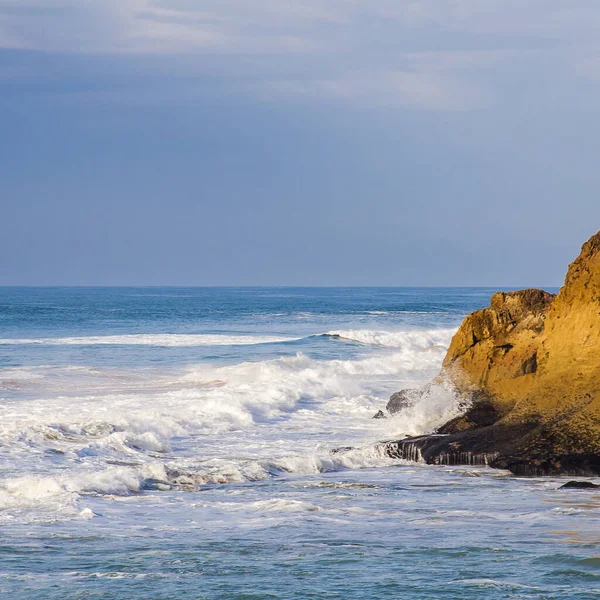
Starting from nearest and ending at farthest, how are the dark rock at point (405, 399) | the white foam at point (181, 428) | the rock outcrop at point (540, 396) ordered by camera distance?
the white foam at point (181, 428)
the rock outcrop at point (540, 396)
the dark rock at point (405, 399)

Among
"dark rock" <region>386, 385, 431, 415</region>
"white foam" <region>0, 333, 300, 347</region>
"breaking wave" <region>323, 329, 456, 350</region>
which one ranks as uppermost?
"dark rock" <region>386, 385, 431, 415</region>

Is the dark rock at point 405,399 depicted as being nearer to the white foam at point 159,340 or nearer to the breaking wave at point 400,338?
the white foam at point 159,340

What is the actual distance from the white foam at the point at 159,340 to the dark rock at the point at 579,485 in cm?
3052

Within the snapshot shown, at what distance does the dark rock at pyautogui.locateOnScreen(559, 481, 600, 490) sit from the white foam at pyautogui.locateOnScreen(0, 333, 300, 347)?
30.5m

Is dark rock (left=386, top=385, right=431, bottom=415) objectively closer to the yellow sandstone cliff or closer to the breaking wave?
the yellow sandstone cliff

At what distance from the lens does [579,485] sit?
1184cm

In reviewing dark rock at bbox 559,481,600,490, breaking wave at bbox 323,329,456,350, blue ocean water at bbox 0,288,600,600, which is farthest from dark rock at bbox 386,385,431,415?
breaking wave at bbox 323,329,456,350

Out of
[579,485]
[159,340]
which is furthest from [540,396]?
[159,340]

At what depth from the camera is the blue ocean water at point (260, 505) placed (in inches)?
319

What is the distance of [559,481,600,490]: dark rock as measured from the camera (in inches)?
462

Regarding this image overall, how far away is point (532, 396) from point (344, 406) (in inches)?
301

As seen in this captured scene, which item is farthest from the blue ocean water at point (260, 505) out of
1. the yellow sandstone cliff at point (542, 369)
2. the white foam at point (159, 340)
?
the white foam at point (159, 340)

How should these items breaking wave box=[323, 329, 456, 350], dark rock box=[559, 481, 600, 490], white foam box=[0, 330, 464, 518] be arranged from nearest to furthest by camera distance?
dark rock box=[559, 481, 600, 490], white foam box=[0, 330, 464, 518], breaking wave box=[323, 329, 456, 350]

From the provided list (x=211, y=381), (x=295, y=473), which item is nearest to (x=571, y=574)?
(x=295, y=473)
